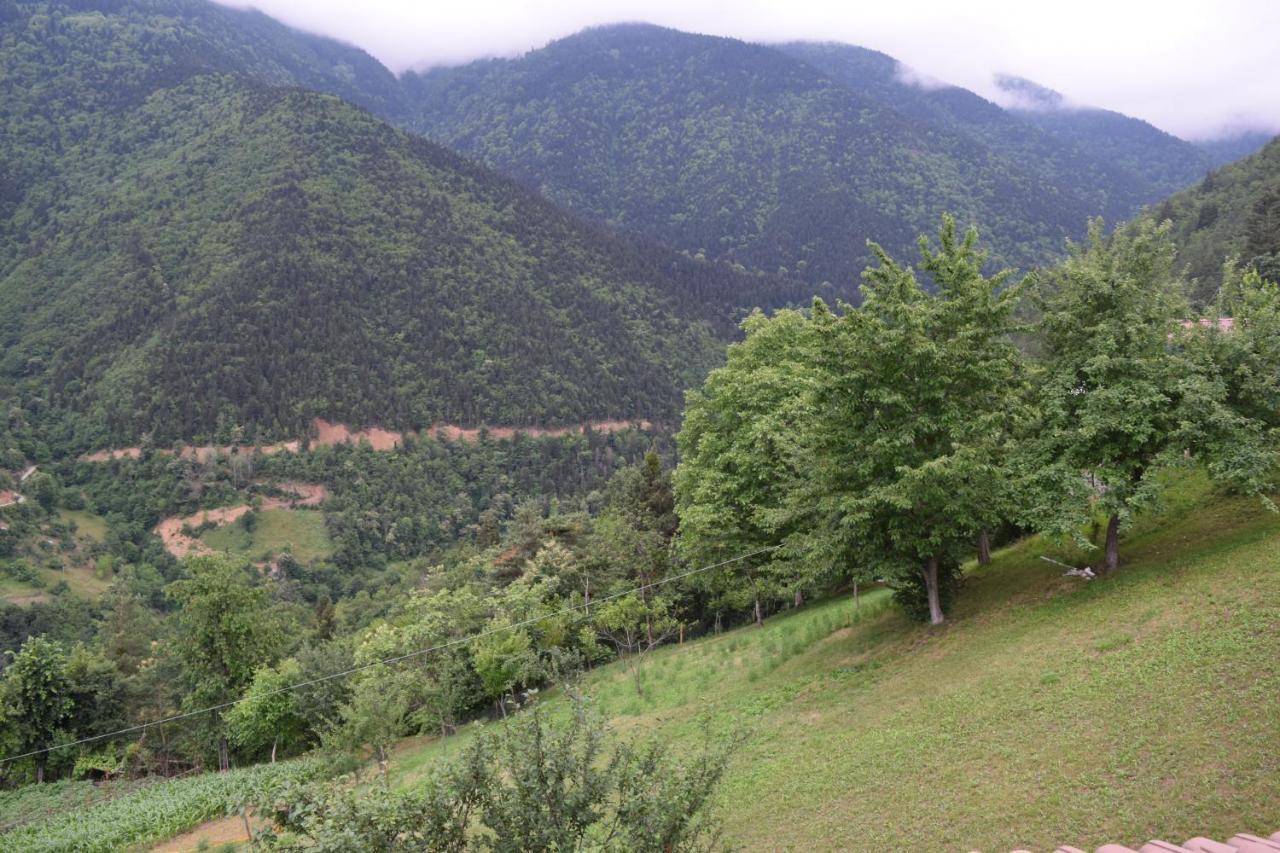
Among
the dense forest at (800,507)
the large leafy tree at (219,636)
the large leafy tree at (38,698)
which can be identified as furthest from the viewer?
the large leafy tree at (219,636)

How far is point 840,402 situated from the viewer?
18438 mm

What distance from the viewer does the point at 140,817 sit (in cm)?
2817

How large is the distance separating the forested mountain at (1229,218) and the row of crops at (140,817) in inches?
2328

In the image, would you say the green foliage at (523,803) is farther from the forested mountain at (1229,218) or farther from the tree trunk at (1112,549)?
the forested mountain at (1229,218)

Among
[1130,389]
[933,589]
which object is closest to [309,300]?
[933,589]

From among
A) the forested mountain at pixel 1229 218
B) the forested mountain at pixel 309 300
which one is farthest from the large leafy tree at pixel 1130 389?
the forested mountain at pixel 309 300

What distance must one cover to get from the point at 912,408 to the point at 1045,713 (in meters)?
7.35

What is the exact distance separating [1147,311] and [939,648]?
29.1ft

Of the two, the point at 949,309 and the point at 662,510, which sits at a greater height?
the point at 949,309

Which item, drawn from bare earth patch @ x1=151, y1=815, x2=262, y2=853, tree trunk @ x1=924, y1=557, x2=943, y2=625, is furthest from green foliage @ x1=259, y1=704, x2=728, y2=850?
bare earth patch @ x1=151, y1=815, x2=262, y2=853

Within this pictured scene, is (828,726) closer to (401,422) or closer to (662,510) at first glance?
(662,510)

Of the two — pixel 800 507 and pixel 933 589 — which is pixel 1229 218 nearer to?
pixel 933 589

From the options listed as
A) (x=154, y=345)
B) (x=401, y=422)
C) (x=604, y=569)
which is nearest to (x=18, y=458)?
(x=154, y=345)

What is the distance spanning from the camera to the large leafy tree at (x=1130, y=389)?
15.5 m
